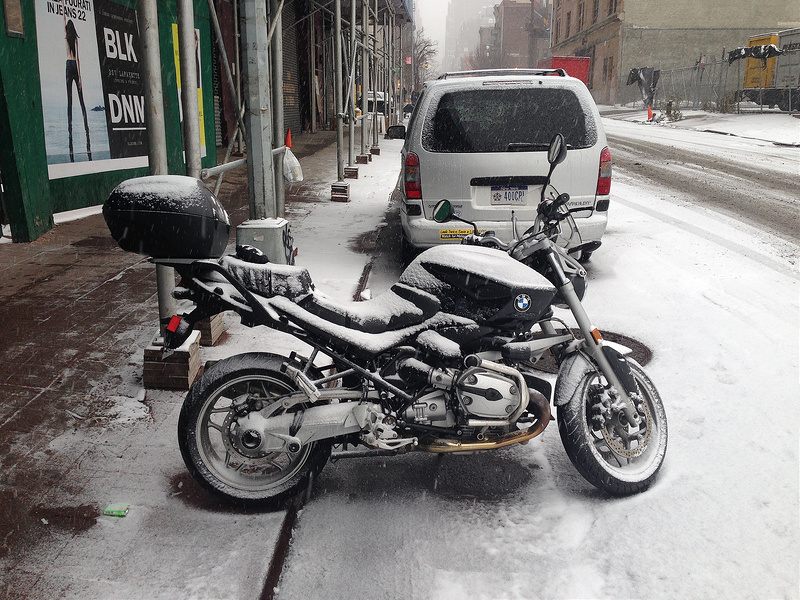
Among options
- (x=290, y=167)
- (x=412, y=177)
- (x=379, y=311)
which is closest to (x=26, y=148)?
(x=290, y=167)

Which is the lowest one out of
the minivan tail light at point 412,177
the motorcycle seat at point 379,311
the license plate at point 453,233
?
the license plate at point 453,233

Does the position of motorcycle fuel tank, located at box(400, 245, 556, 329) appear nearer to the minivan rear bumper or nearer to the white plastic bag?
the minivan rear bumper

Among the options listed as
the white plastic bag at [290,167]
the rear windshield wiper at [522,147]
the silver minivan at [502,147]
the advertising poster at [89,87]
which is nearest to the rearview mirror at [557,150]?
the silver minivan at [502,147]

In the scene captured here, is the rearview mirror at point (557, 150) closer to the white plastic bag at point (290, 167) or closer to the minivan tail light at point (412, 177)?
the minivan tail light at point (412, 177)

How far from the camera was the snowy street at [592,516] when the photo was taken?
2809mm

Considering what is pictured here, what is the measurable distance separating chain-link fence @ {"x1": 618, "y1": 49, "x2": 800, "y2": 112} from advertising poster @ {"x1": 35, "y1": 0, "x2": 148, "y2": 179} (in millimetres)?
23940

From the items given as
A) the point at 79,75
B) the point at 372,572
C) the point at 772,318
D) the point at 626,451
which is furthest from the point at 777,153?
the point at 372,572

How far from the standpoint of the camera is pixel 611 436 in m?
3.53

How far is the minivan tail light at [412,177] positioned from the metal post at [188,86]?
8.30ft

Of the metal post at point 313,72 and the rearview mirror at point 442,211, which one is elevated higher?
the metal post at point 313,72

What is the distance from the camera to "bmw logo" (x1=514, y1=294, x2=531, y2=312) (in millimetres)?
3221

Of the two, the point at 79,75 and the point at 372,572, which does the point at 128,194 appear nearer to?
the point at 372,572

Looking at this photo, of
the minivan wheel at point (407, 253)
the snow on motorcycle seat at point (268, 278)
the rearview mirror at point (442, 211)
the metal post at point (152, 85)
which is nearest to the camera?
the snow on motorcycle seat at point (268, 278)

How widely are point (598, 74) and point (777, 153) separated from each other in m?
40.7
